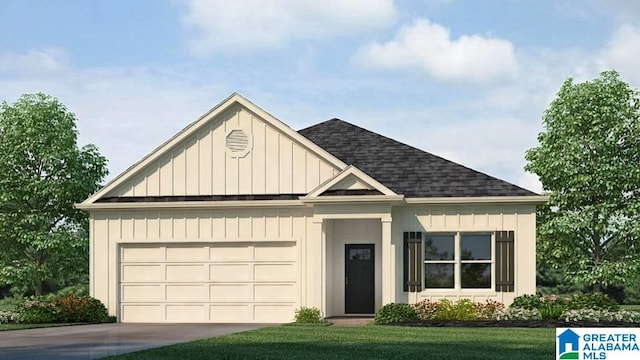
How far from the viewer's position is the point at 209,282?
2711 centimetres

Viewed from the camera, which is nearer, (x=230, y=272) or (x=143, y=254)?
(x=230, y=272)

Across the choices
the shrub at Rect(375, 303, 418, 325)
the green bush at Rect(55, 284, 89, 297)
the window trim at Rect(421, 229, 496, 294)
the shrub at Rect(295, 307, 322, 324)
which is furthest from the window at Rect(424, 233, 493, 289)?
the green bush at Rect(55, 284, 89, 297)

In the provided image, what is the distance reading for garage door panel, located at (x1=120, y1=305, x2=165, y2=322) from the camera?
1075 inches

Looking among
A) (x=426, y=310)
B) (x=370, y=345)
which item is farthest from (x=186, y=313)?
(x=370, y=345)

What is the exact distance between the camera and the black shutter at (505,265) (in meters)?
26.2

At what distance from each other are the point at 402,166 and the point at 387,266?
12.0 feet

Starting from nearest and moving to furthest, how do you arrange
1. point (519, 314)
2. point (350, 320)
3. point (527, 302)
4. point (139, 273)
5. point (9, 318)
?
1. point (519, 314)
2. point (527, 302)
3. point (350, 320)
4. point (9, 318)
5. point (139, 273)

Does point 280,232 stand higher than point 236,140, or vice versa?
point 236,140

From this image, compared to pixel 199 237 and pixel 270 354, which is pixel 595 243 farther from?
pixel 270 354

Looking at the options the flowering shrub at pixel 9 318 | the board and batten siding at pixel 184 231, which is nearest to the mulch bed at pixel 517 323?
the board and batten siding at pixel 184 231

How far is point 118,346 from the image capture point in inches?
715

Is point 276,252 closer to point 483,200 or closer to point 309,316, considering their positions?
point 309,316

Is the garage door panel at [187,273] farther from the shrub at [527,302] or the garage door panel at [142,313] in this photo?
the shrub at [527,302]

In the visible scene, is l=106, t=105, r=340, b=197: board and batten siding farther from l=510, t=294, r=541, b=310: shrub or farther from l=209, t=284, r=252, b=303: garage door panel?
l=510, t=294, r=541, b=310: shrub
